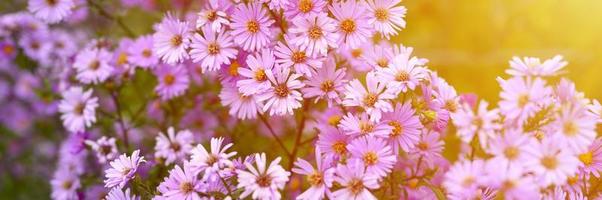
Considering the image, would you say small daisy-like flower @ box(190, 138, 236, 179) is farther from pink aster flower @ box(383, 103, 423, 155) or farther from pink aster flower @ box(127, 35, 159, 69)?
pink aster flower @ box(127, 35, 159, 69)

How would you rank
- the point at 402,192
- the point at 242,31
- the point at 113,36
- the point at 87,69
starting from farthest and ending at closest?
the point at 113,36
the point at 87,69
the point at 402,192
the point at 242,31

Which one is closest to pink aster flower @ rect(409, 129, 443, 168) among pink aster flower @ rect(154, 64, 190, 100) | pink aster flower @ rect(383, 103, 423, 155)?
pink aster flower @ rect(383, 103, 423, 155)

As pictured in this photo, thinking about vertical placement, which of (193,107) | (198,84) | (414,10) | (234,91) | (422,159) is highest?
(414,10)

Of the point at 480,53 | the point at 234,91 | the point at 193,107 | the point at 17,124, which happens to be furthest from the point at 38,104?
the point at 480,53

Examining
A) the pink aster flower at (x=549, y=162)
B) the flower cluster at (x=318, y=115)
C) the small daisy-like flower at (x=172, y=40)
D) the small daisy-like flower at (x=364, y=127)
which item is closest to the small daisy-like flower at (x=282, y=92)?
the flower cluster at (x=318, y=115)

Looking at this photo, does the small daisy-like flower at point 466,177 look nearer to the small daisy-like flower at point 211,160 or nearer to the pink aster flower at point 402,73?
the pink aster flower at point 402,73

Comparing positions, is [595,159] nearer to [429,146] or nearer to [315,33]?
[429,146]

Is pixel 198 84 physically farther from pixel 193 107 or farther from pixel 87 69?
pixel 87 69
